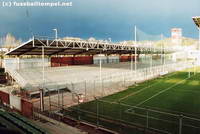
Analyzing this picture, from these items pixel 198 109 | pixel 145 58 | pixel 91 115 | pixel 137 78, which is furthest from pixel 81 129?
pixel 145 58

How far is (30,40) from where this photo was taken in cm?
2311

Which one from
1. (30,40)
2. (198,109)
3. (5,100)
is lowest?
(198,109)

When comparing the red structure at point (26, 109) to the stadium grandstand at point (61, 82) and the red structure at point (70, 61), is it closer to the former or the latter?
the stadium grandstand at point (61, 82)

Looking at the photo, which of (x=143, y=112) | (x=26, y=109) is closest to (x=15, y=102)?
(x=26, y=109)

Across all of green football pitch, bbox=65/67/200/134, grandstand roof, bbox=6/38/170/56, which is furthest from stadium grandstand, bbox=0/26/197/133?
green football pitch, bbox=65/67/200/134

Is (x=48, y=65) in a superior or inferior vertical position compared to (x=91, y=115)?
superior

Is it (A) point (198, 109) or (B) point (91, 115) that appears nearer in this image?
(B) point (91, 115)

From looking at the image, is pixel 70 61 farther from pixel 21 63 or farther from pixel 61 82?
pixel 61 82

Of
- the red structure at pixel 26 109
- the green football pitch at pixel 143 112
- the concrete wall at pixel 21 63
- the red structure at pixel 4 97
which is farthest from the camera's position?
the concrete wall at pixel 21 63

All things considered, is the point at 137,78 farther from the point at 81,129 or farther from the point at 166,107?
the point at 81,129

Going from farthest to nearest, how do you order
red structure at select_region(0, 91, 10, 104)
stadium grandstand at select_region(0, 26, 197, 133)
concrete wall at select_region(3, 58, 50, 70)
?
concrete wall at select_region(3, 58, 50, 70) → stadium grandstand at select_region(0, 26, 197, 133) → red structure at select_region(0, 91, 10, 104)

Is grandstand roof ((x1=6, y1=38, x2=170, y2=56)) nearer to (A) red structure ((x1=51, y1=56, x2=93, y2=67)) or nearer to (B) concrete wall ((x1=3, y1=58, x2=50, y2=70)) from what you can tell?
(B) concrete wall ((x1=3, y1=58, x2=50, y2=70))

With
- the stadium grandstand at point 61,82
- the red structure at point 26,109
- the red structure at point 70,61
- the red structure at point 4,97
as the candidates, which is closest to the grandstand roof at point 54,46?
the stadium grandstand at point 61,82

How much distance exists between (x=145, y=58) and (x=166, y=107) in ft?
136
